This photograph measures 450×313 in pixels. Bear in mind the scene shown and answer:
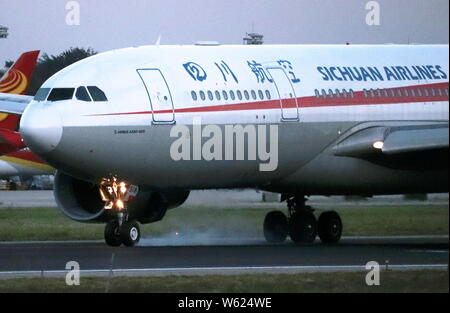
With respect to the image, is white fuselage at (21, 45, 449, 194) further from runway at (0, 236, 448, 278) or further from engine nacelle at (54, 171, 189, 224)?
engine nacelle at (54, 171, 189, 224)

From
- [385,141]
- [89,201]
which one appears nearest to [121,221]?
[89,201]

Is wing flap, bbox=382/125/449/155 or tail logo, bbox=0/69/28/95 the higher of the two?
tail logo, bbox=0/69/28/95

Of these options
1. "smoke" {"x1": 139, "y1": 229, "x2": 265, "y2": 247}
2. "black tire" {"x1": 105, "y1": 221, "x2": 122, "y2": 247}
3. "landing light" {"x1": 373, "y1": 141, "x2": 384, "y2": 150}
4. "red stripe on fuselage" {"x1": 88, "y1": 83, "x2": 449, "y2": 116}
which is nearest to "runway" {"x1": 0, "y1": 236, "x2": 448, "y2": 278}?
"black tire" {"x1": 105, "y1": 221, "x2": 122, "y2": 247}

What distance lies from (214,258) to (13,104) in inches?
632

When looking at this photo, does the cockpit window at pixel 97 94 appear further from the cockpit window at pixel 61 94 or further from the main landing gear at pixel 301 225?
the main landing gear at pixel 301 225

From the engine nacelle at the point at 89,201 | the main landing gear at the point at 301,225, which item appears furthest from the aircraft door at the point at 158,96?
the main landing gear at the point at 301,225

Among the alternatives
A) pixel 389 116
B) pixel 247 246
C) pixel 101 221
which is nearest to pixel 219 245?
pixel 247 246

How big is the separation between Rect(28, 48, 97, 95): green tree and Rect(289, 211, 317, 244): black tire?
7.30 metres

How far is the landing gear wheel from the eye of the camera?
2797 cm

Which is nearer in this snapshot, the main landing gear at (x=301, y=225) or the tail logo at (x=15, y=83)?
the main landing gear at (x=301, y=225)

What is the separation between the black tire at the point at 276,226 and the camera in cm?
3200

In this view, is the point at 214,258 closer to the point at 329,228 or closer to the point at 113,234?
the point at 113,234

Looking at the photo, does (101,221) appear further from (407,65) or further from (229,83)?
(407,65)

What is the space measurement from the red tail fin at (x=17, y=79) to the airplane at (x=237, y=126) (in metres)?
24.7
